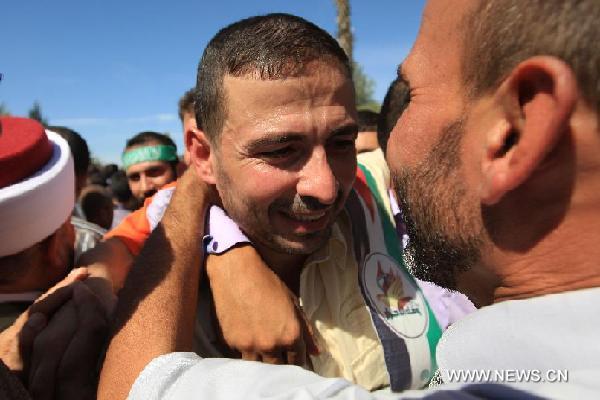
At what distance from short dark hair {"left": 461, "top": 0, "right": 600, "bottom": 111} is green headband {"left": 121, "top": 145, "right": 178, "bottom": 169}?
507 cm

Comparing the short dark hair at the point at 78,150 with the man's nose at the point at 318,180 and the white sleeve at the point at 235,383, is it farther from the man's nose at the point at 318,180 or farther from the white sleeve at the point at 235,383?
the white sleeve at the point at 235,383

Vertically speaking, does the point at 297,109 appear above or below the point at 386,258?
above

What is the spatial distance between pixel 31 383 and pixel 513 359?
4.40ft

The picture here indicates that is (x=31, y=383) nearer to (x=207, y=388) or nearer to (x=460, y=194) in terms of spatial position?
(x=207, y=388)

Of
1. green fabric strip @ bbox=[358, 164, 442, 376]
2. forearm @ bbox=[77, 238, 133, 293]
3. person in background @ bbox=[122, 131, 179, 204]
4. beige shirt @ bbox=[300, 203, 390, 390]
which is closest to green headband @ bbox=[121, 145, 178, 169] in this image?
person in background @ bbox=[122, 131, 179, 204]

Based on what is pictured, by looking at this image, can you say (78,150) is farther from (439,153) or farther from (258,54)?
(439,153)

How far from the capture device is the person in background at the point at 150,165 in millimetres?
5645

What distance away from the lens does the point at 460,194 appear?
1.09 m

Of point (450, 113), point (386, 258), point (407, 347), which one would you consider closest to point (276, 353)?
point (407, 347)

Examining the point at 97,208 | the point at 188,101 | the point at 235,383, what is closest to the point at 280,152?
the point at 235,383

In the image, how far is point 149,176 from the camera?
568cm

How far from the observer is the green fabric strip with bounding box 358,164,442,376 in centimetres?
185

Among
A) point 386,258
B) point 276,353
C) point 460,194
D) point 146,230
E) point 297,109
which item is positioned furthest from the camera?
point 146,230

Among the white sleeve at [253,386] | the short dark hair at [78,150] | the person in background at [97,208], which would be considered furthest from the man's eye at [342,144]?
the person in background at [97,208]
